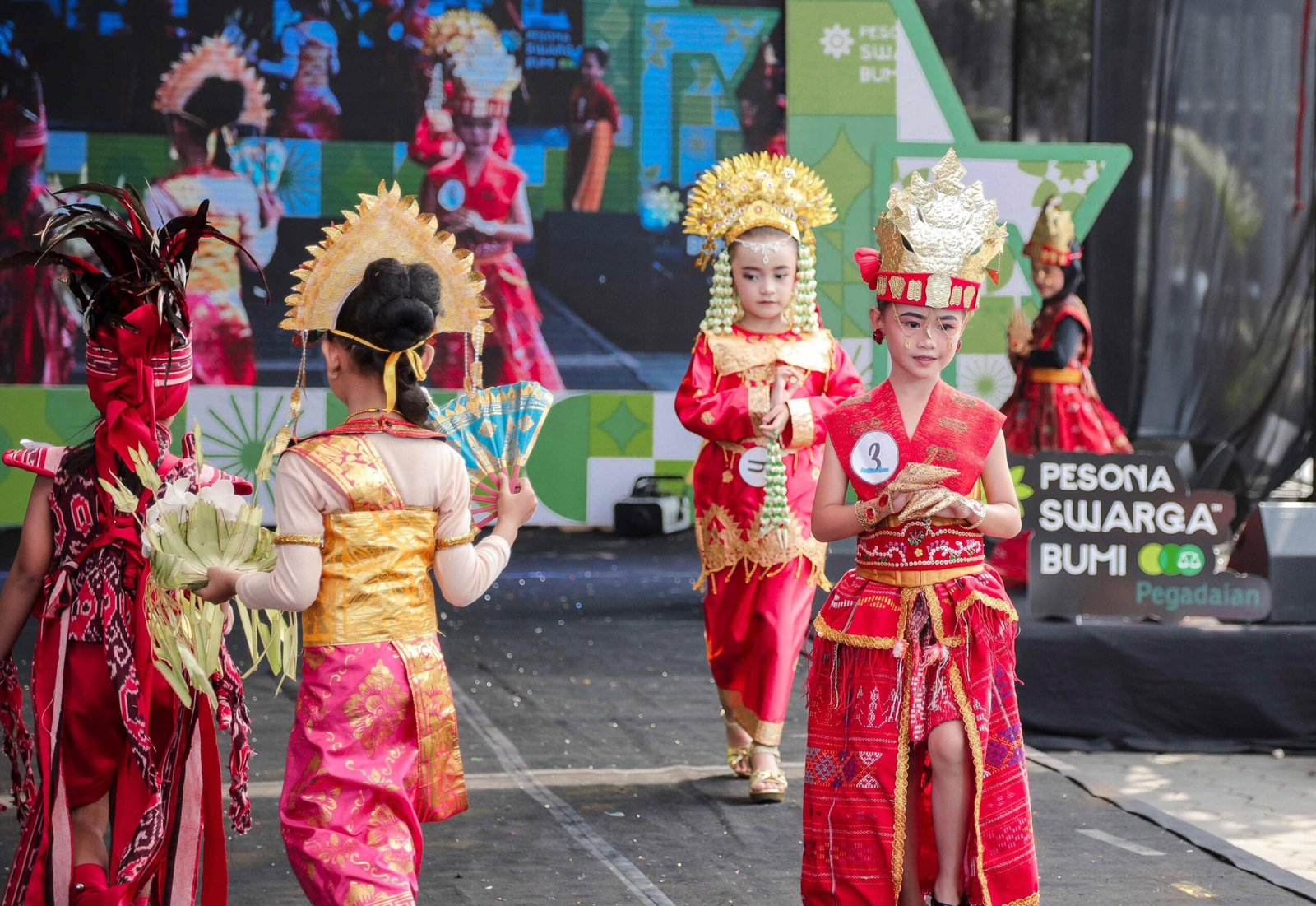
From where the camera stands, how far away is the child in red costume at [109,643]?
2.84 meters

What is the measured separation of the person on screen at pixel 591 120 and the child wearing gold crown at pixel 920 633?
17.2ft

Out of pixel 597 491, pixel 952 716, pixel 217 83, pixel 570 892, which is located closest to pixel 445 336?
pixel 597 491

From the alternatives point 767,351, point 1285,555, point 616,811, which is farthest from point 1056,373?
point 616,811

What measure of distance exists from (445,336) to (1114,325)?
363 centimetres

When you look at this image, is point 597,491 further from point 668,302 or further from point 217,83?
point 217,83

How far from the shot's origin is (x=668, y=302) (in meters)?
8.12

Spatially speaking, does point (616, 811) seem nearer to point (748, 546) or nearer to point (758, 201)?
point (748, 546)

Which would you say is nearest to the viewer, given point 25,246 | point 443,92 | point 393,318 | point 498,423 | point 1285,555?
point 393,318

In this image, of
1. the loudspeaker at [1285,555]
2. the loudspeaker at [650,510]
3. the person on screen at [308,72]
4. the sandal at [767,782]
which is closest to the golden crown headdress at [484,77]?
the person on screen at [308,72]

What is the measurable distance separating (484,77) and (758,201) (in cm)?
404

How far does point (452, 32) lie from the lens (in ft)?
26.0

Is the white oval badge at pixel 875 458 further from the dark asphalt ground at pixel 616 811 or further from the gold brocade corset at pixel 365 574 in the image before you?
the dark asphalt ground at pixel 616 811

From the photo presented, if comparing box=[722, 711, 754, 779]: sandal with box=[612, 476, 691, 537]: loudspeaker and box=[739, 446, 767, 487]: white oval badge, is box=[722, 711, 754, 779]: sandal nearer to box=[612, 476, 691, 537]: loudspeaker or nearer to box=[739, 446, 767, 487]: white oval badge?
box=[739, 446, 767, 487]: white oval badge

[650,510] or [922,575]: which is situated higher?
[922,575]
